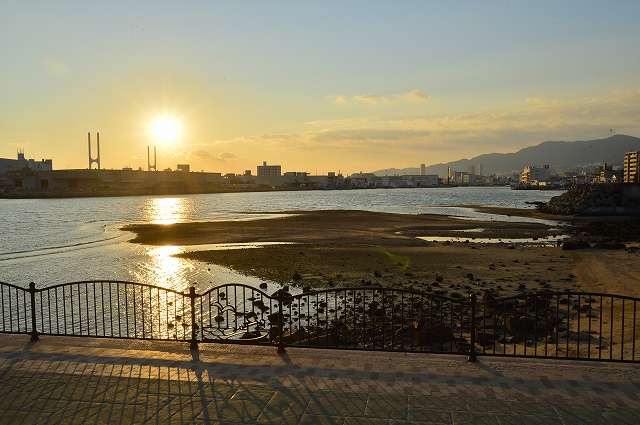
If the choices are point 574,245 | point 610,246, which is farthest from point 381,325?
A: point 610,246

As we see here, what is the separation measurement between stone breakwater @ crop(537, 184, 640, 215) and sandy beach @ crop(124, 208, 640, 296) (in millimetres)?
24743

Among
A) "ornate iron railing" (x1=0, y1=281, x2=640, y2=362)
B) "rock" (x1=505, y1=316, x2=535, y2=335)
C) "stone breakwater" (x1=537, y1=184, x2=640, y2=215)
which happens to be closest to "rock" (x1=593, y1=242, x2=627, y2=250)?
"ornate iron railing" (x1=0, y1=281, x2=640, y2=362)

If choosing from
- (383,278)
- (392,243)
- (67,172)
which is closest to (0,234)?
(392,243)

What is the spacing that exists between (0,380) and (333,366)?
18.0ft

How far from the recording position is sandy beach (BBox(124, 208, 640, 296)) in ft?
73.6

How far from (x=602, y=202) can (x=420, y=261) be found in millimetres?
52822

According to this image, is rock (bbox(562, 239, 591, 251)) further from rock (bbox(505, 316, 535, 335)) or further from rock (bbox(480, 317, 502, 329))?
rock (bbox(505, 316, 535, 335))

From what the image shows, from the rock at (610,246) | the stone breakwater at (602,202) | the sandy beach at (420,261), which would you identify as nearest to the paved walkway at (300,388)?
the sandy beach at (420,261)

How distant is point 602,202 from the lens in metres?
68.8

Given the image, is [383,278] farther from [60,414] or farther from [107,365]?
[60,414]

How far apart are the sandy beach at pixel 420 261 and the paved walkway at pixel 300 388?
12.8 m

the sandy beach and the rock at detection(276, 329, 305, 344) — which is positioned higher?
the rock at detection(276, 329, 305, 344)

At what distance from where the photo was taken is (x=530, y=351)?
12.9 meters

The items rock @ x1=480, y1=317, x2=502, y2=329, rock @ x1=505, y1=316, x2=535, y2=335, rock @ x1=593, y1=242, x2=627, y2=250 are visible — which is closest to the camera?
rock @ x1=505, y1=316, x2=535, y2=335
